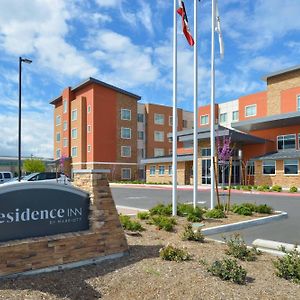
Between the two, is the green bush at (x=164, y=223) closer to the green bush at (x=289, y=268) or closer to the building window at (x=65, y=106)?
the green bush at (x=289, y=268)

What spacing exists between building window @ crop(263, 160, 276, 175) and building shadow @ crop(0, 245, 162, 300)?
31.2 m

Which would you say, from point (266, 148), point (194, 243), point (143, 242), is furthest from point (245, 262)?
point (266, 148)

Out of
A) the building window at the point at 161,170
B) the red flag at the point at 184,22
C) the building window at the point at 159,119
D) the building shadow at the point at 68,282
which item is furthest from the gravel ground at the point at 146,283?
the building window at the point at 159,119

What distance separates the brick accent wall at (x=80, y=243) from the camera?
17.5 ft

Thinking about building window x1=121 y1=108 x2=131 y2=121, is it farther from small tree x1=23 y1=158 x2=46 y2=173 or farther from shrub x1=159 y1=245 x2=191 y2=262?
shrub x1=159 y1=245 x2=191 y2=262

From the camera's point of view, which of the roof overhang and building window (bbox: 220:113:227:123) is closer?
the roof overhang

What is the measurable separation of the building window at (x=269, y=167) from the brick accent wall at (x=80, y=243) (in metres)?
30.9

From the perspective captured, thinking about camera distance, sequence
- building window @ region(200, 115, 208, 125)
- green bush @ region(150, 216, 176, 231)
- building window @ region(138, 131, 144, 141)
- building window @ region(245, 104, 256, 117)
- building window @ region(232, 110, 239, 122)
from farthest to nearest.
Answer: building window @ region(138, 131, 144, 141) → building window @ region(200, 115, 208, 125) → building window @ region(232, 110, 239, 122) → building window @ region(245, 104, 256, 117) → green bush @ region(150, 216, 176, 231)

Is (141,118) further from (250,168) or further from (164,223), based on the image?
(164,223)

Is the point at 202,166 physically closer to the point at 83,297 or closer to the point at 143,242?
the point at 143,242

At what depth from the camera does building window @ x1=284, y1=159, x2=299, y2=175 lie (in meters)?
32.8

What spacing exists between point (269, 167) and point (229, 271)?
104ft

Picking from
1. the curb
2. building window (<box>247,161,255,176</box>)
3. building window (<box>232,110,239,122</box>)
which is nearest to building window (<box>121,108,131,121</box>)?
building window (<box>232,110,239,122</box>)

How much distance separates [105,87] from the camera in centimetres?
5688
